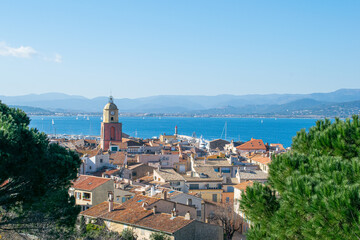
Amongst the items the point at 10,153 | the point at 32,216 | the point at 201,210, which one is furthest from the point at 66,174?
the point at 201,210

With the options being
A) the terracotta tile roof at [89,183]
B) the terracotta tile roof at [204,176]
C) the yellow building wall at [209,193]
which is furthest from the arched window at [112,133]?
the terracotta tile roof at [89,183]

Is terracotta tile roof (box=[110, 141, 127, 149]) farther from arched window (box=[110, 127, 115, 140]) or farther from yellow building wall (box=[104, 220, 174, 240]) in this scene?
yellow building wall (box=[104, 220, 174, 240])

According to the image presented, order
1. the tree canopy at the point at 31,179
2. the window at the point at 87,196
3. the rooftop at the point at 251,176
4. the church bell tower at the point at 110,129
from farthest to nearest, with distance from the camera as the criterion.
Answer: the church bell tower at the point at 110,129 → the rooftop at the point at 251,176 → the window at the point at 87,196 → the tree canopy at the point at 31,179

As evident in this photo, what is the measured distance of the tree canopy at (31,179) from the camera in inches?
394

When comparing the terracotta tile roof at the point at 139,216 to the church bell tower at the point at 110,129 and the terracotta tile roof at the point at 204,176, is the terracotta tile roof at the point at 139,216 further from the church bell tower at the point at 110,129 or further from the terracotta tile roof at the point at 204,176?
the church bell tower at the point at 110,129

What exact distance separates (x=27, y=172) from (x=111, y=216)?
11.7 metres

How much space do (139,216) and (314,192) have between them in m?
13.7

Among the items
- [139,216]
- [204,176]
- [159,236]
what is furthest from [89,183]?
[204,176]

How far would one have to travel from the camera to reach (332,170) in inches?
359

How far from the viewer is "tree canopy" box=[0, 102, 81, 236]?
1000cm

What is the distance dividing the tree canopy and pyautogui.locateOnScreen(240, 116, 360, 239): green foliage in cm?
467

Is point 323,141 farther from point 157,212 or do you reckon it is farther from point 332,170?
point 157,212

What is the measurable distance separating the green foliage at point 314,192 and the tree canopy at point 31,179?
4670 millimetres

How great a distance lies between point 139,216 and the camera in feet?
68.9
